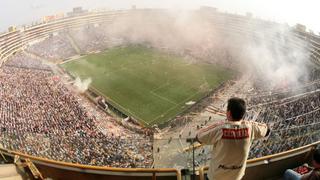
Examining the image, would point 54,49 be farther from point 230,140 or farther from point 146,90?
point 230,140

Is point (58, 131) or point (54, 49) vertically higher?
point (54, 49)

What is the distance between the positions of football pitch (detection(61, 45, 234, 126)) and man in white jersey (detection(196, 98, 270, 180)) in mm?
21581

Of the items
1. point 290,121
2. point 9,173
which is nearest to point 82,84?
point 290,121

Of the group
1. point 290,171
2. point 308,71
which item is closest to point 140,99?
point 308,71

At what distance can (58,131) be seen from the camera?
20812 millimetres

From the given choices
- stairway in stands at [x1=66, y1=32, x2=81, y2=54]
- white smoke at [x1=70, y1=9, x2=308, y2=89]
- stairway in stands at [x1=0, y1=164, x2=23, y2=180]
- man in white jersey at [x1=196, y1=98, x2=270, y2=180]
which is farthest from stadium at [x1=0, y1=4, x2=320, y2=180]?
man in white jersey at [x1=196, y1=98, x2=270, y2=180]

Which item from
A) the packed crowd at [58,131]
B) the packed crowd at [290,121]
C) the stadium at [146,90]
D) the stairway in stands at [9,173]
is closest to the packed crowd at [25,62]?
the stadium at [146,90]

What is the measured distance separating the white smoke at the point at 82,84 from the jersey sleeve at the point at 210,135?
2856cm

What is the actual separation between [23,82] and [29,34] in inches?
799

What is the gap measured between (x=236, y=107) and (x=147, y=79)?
3064cm

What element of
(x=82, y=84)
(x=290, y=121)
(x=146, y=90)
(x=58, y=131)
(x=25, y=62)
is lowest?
(x=58, y=131)

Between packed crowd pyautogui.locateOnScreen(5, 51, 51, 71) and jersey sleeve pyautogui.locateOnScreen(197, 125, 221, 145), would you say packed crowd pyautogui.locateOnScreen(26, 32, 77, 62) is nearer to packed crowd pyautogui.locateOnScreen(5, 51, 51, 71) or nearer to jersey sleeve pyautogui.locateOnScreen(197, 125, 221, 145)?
packed crowd pyautogui.locateOnScreen(5, 51, 51, 71)

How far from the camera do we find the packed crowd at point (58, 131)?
701 inches

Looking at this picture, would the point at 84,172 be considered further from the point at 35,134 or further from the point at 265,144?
the point at 35,134
